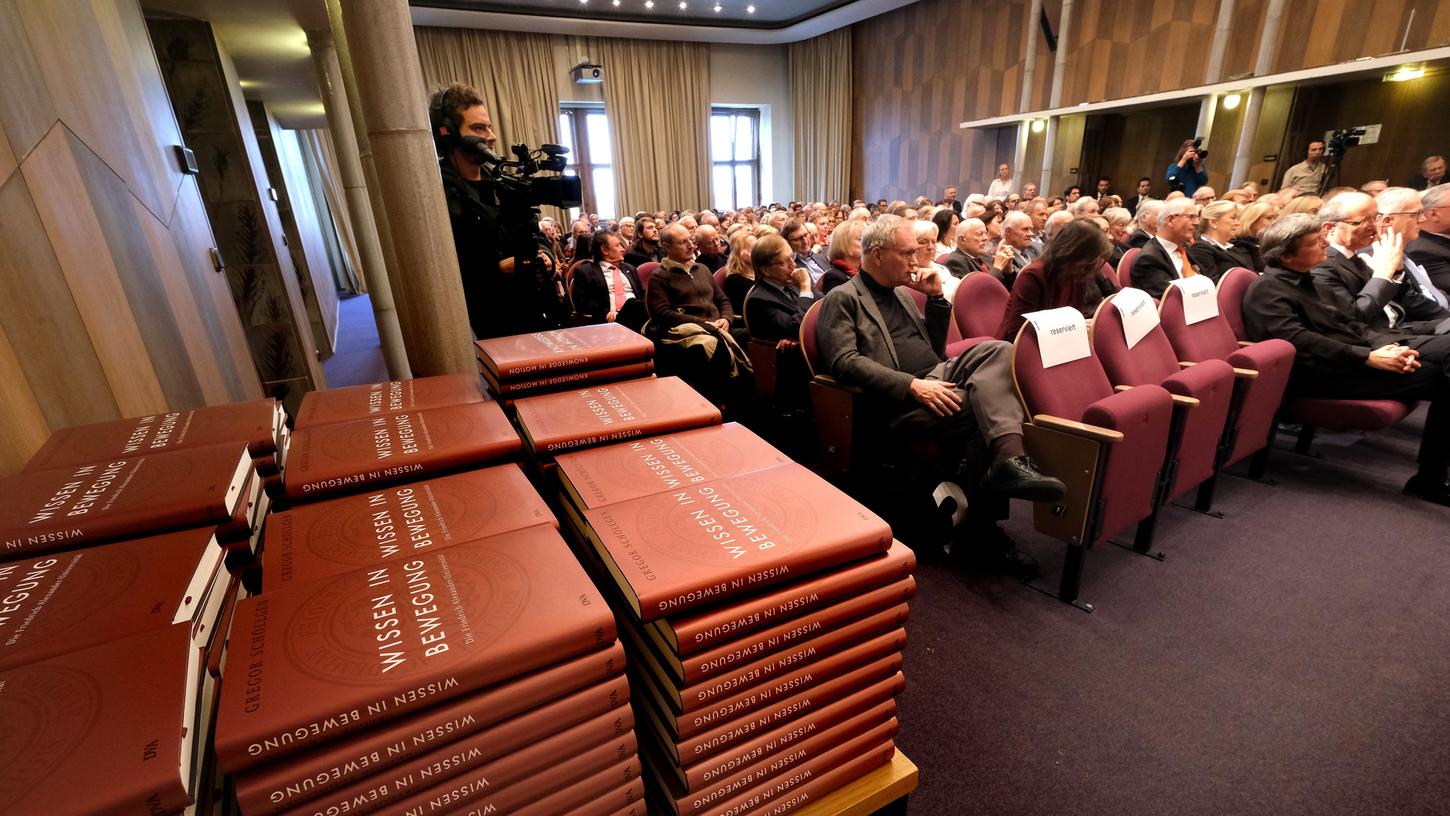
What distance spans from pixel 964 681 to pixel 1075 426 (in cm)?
91

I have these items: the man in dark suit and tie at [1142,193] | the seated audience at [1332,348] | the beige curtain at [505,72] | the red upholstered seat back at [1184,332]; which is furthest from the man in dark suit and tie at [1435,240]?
the beige curtain at [505,72]

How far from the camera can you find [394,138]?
5.72 ft

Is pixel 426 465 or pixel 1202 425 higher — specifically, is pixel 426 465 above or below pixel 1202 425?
above

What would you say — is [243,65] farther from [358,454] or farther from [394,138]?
[358,454]

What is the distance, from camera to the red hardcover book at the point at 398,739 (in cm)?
49

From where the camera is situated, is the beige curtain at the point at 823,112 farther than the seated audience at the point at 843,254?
Yes

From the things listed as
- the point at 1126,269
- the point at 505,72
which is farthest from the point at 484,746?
the point at 505,72

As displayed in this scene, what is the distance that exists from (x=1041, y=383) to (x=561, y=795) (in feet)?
6.95

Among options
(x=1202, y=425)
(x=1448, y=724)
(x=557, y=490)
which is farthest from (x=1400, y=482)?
(x=557, y=490)

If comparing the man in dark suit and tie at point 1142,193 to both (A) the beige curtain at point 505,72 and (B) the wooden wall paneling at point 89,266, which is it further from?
(A) the beige curtain at point 505,72

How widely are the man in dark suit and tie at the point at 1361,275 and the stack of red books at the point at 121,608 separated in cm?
430

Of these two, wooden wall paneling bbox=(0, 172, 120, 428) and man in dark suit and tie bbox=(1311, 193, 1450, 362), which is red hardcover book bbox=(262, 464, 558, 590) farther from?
man in dark suit and tie bbox=(1311, 193, 1450, 362)

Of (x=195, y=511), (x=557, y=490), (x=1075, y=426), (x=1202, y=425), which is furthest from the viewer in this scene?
(x=1202, y=425)

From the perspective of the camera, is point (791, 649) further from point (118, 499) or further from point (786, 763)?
point (118, 499)
